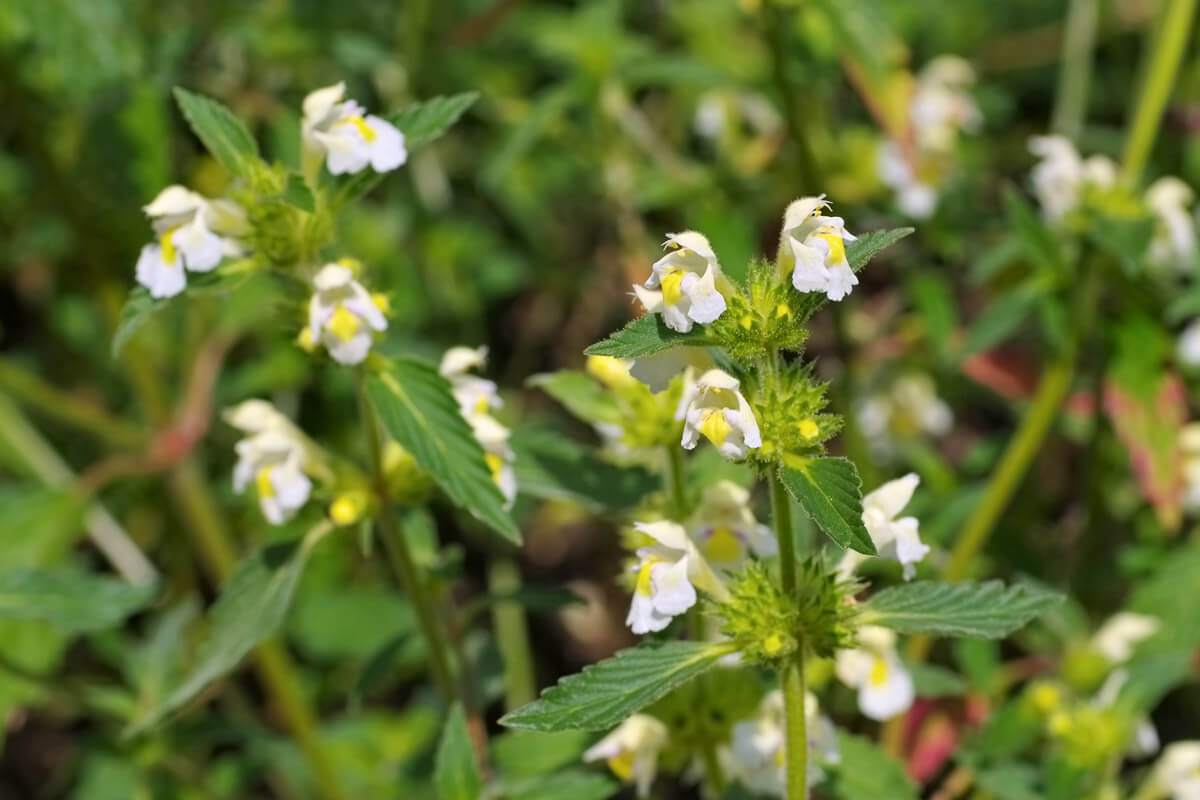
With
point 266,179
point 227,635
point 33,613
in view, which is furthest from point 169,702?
point 266,179

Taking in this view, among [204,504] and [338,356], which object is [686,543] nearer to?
[338,356]

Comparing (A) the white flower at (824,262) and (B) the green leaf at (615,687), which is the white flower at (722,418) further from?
(B) the green leaf at (615,687)

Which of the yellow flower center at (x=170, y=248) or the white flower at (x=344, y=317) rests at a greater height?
the yellow flower center at (x=170, y=248)

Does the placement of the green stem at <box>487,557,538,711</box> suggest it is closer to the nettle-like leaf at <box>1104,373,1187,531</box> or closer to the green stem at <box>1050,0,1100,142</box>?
the nettle-like leaf at <box>1104,373,1187,531</box>

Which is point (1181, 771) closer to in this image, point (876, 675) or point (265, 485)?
point (876, 675)

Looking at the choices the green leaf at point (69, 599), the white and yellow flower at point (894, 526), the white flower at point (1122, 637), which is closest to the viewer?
the white and yellow flower at point (894, 526)

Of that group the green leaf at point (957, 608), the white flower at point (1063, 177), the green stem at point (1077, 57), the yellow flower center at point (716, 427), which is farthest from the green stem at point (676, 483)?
the green stem at point (1077, 57)

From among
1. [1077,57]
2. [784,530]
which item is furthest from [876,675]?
[1077,57]
